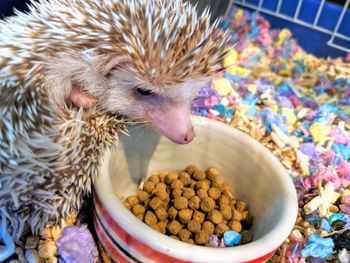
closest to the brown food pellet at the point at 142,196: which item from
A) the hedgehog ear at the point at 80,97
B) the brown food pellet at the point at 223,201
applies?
the brown food pellet at the point at 223,201

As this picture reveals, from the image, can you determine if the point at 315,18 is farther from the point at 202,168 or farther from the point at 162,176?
the point at 162,176

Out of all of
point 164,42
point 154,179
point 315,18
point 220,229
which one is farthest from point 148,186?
point 315,18

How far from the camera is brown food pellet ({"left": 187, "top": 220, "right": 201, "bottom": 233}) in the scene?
3.94ft

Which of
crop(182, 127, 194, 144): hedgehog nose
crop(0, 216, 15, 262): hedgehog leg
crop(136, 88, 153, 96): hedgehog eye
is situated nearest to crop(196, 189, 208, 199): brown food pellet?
crop(182, 127, 194, 144): hedgehog nose

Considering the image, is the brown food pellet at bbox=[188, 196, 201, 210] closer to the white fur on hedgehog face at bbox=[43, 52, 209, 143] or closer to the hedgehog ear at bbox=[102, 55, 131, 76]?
the white fur on hedgehog face at bbox=[43, 52, 209, 143]

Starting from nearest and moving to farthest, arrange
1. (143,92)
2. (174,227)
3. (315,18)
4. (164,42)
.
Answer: (164,42), (143,92), (174,227), (315,18)

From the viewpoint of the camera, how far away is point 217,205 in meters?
1.30

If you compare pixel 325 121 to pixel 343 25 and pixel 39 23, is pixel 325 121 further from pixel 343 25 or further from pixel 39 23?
pixel 39 23

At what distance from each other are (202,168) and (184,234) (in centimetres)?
27

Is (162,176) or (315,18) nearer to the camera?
(162,176)

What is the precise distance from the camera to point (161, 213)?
1.23 meters

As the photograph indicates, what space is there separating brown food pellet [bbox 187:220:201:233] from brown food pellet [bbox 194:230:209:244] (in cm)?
1

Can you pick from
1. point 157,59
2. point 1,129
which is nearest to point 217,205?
point 157,59

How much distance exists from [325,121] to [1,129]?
1196 millimetres
